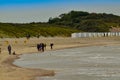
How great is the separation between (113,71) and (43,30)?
107711 millimetres

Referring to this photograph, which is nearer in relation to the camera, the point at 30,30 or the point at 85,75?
the point at 85,75

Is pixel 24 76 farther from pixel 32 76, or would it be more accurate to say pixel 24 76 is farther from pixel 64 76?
pixel 64 76

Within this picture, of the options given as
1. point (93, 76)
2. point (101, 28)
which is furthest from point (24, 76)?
point (101, 28)

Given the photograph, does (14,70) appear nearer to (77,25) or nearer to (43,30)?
(43,30)

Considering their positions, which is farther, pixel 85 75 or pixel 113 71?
pixel 113 71

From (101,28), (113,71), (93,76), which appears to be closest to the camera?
(93,76)

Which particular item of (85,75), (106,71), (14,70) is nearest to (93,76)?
(85,75)

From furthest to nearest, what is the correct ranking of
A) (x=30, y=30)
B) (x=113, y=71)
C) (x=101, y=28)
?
(x=101, y=28) → (x=30, y=30) → (x=113, y=71)

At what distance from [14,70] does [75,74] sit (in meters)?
5.35

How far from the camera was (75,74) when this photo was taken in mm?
31656

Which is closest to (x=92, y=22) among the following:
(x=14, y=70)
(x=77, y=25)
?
(x=77, y=25)

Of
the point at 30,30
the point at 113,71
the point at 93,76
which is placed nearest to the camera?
the point at 93,76

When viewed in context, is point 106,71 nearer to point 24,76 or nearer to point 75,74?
point 75,74

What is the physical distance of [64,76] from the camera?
30.5 m
